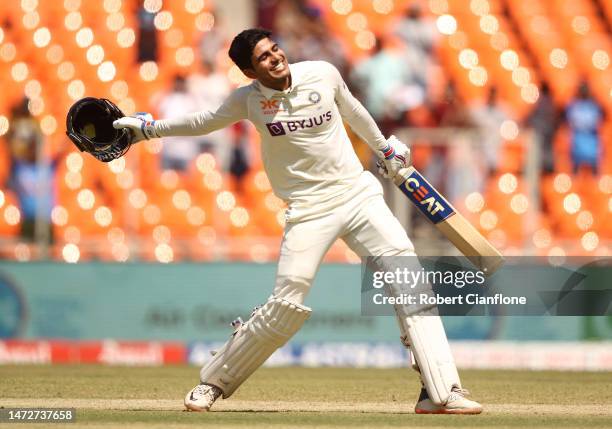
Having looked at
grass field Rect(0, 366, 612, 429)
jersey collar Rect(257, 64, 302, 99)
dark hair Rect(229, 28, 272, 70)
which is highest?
dark hair Rect(229, 28, 272, 70)

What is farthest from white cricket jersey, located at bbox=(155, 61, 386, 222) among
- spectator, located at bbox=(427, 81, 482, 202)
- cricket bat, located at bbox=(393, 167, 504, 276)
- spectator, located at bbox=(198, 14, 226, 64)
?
spectator, located at bbox=(198, 14, 226, 64)

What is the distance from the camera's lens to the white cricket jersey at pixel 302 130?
512 centimetres

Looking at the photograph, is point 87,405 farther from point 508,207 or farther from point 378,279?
point 508,207

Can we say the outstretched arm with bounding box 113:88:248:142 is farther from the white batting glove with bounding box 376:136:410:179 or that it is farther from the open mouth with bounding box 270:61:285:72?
the white batting glove with bounding box 376:136:410:179

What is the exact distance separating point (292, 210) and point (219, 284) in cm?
445

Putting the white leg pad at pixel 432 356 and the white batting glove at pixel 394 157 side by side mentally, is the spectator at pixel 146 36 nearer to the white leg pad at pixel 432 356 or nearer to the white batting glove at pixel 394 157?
the white batting glove at pixel 394 157

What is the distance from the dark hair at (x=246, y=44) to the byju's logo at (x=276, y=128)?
0.26 metres

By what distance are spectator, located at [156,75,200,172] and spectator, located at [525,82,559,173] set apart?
282 centimetres

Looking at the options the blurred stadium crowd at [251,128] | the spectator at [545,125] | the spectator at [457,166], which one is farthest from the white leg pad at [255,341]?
the spectator at [545,125]

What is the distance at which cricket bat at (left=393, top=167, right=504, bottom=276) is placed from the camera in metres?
5.43

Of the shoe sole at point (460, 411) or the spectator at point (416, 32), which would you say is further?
the spectator at point (416, 32)

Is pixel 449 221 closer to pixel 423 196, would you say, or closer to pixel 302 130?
pixel 423 196

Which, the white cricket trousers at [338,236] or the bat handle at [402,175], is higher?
the bat handle at [402,175]

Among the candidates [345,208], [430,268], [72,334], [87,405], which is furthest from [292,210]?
[72,334]
